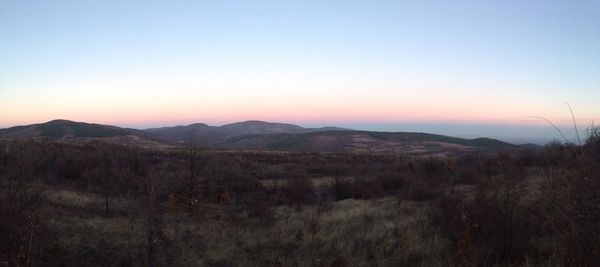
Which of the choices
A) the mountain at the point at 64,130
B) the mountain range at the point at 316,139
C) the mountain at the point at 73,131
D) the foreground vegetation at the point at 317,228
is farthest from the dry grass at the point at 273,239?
the mountain at the point at 64,130

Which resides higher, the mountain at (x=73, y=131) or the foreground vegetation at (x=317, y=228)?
the mountain at (x=73, y=131)

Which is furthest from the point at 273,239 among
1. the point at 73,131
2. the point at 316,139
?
the point at 73,131

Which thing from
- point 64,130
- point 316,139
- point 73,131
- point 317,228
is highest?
point 64,130

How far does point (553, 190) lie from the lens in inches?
217

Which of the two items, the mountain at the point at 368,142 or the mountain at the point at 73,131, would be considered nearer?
the mountain at the point at 73,131

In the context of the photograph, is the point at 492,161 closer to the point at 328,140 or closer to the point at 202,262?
the point at 202,262

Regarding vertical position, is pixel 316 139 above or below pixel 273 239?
above

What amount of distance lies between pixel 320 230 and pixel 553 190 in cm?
723

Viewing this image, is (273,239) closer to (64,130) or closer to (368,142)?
(368,142)

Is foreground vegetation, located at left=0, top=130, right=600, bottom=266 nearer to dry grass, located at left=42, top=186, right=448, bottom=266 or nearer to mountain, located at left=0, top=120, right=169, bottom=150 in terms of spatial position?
dry grass, located at left=42, top=186, right=448, bottom=266

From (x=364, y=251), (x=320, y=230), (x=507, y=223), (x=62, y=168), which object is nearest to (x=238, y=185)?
(x=62, y=168)

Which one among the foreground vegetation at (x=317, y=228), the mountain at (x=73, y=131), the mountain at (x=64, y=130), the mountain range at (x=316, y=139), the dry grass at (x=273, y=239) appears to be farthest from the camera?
the mountain at (x=64, y=130)

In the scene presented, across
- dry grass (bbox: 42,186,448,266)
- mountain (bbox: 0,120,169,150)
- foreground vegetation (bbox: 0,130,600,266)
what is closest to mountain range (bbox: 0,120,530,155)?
mountain (bbox: 0,120,169,150)

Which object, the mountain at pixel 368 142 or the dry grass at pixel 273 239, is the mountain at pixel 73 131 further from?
the dry grass at pixel 273 239
